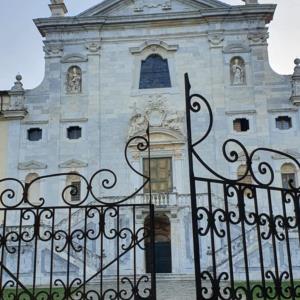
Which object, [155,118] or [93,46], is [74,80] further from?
[155,118]

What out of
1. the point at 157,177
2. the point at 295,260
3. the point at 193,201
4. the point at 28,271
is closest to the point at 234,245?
the point at 295,260

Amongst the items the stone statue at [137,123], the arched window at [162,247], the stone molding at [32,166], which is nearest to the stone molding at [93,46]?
the stone statue at [137,123]

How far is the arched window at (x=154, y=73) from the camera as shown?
25692 mm


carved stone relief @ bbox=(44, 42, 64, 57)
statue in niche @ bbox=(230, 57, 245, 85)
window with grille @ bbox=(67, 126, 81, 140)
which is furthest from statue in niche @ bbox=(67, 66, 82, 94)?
statue in niche @ bbox=(230, 57, 245, 85)

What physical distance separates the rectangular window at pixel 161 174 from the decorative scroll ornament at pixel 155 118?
1611 millimetres

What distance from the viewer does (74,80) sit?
26.2 meters

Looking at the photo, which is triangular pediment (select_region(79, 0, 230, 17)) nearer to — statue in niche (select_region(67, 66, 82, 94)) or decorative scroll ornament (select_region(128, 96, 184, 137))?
statue in niche (select_region(67, 66, 82, 94))

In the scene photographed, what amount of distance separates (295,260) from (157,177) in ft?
24.1

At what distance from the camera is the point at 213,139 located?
79.9 feet

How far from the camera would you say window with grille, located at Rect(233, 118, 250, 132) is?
80.5 ft

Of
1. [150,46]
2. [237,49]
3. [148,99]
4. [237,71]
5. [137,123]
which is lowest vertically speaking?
[137,123]

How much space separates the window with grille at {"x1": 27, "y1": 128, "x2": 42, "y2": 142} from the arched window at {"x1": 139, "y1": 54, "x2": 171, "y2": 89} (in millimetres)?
5575

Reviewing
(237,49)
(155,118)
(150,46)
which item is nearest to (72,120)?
(155,118)

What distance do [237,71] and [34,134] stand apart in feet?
34.9
